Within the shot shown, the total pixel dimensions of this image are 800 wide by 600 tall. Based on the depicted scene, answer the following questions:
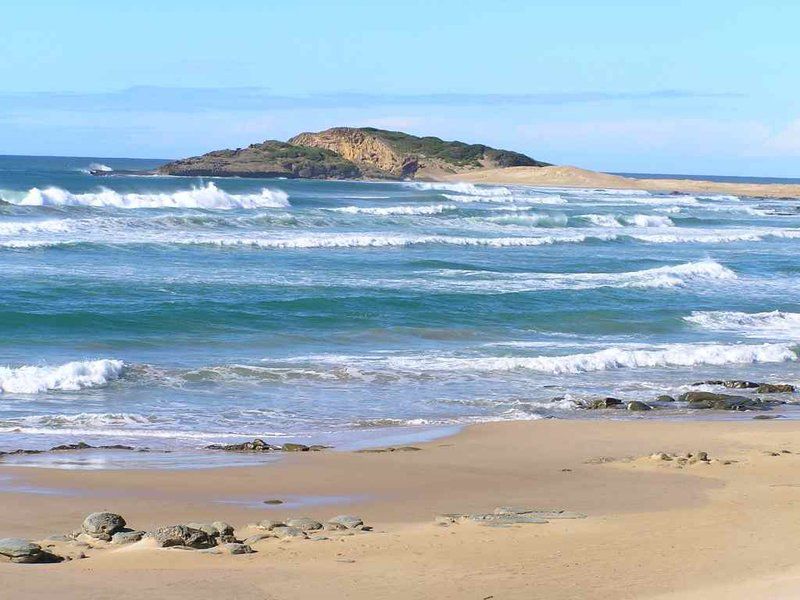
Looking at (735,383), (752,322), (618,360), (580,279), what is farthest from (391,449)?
(580,279)

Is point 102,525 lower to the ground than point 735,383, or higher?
higher

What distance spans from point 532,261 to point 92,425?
73.6 ft

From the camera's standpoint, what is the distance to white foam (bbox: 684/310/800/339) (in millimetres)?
21703

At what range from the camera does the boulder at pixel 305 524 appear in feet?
26.8

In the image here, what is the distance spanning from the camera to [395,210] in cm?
5297

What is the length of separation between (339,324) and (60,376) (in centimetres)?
688

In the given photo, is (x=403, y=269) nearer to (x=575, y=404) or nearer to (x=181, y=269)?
(x=181, y=269)

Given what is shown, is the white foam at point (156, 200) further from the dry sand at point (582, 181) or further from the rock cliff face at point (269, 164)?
the dry sand at point (582, 181)

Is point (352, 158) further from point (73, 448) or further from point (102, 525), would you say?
point (102, 525)

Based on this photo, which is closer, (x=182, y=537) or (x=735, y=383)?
(x=182, y=537)

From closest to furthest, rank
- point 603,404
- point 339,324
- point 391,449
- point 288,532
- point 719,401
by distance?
1. point 288,532
2. point 391,449
3. point 603,404
4. point 719,401
5. point 339,324

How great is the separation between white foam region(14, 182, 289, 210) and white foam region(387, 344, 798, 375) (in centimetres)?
3225

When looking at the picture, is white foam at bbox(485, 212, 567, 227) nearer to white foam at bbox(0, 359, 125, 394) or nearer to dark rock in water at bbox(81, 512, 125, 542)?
white foam at bbox(0, 359, 125, 394)

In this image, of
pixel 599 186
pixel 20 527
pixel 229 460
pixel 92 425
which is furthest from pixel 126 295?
pixel 599 186
